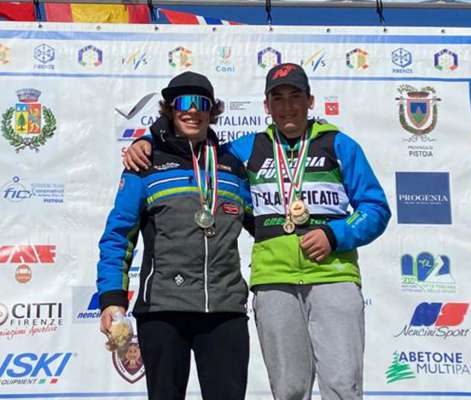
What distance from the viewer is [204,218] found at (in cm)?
213

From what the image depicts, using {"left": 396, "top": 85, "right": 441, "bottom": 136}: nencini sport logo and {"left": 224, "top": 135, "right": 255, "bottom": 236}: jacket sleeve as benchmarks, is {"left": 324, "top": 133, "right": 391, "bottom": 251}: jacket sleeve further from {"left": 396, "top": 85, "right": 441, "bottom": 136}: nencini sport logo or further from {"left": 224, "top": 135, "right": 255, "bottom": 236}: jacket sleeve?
{"left": 396, "top": 85, "right": 441, "bottom": 136}: nencini sport logo

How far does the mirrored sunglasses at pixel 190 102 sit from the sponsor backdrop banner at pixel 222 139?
1.64m

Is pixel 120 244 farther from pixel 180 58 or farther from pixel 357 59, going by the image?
pixel 357 59

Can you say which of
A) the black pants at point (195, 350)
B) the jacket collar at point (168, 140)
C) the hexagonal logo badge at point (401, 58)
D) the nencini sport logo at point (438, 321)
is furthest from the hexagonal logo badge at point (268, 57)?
the black pants at point (195, 350)

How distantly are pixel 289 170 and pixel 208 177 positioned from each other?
0.87ft

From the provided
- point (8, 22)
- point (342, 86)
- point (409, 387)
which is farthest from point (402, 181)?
point (8, 22)

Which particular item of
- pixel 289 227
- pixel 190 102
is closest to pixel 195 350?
pixel 289 227

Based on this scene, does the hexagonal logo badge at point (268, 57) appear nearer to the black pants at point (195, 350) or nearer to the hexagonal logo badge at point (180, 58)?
the hexagonal logo badge at point (180, 58)

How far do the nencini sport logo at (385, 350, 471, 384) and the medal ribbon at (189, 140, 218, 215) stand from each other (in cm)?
199

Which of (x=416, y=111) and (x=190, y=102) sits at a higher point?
(x=416, y=111)

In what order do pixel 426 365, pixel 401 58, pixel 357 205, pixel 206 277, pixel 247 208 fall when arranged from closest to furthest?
1. pixel 206 277
2. pixel 357 205
3. pixel 247 208
4. pixel 426 365
5. pixel 401 58

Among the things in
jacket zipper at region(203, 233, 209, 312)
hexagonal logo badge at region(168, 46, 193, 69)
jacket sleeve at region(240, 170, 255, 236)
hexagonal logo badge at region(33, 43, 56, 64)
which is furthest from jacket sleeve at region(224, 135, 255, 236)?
hexagonal logo badge at region(33, 43, 56, 64)

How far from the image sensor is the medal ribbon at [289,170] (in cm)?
221

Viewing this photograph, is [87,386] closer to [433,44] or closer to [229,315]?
[229,315]
